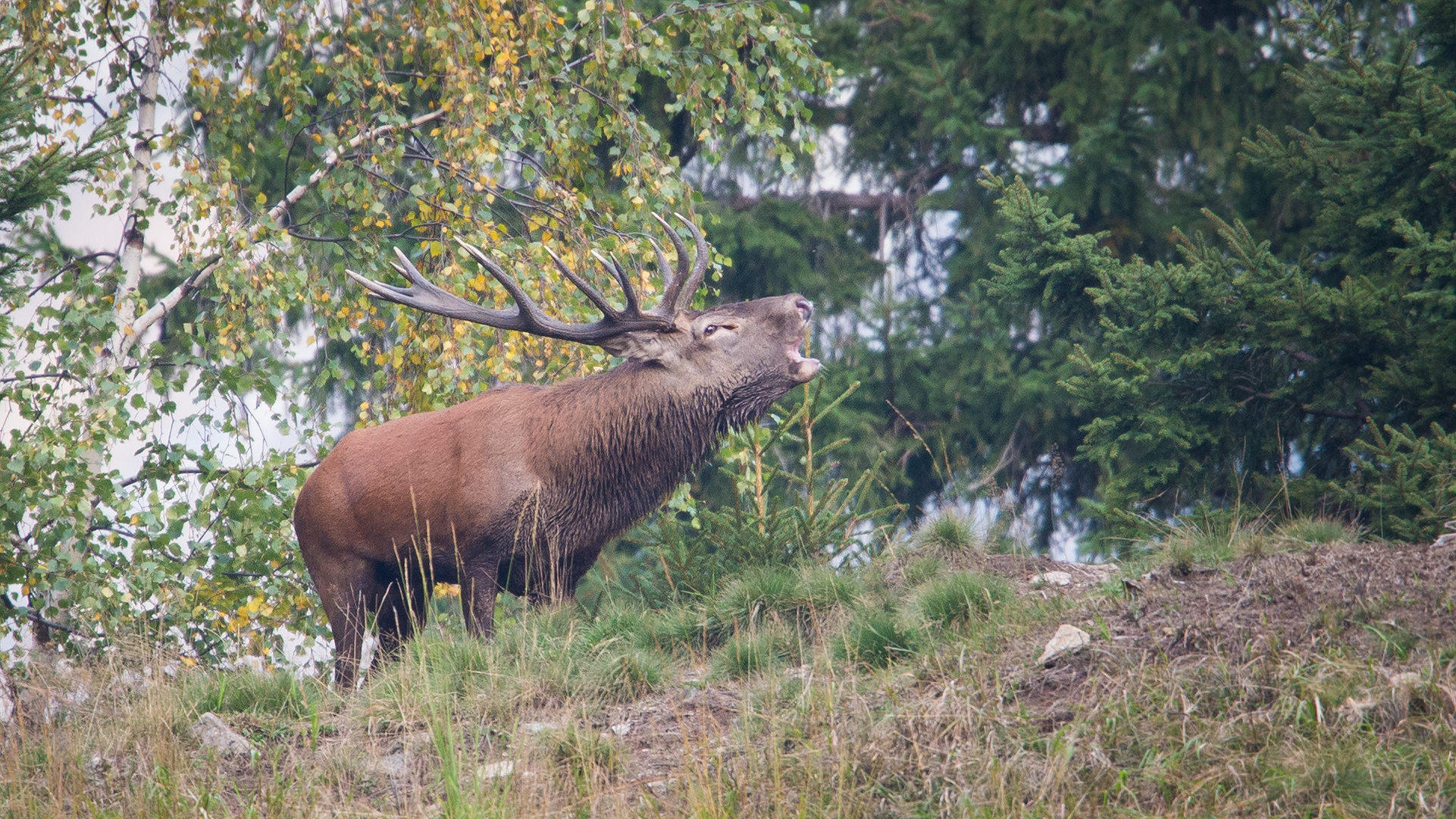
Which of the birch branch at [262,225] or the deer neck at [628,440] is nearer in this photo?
the deer neck at [628,440]

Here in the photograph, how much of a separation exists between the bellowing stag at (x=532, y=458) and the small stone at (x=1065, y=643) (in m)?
2.10

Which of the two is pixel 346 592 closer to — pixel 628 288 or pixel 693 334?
pixel 628 288

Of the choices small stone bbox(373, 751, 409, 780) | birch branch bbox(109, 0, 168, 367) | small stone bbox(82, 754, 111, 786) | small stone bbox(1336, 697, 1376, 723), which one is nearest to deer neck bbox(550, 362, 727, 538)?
small stone bbox(373, 751, 409, 780)

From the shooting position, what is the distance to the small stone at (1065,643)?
4.07 m

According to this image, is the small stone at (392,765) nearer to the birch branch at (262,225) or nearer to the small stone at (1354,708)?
the small stone at (1354,708)

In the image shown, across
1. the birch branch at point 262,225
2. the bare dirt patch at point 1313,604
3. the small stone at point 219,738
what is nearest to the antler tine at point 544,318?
the birch branch at point 262,225

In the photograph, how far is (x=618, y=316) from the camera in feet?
19.5

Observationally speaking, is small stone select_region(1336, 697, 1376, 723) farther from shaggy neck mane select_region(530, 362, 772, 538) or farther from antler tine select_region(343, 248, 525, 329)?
antler tine select_region(343, 248, 525, 329)

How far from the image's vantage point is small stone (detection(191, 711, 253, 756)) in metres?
4.28

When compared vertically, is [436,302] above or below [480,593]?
above

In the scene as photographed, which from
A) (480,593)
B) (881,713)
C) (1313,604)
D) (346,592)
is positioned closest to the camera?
(881,713)

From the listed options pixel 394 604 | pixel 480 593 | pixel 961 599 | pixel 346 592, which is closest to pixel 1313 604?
pixel 961 599

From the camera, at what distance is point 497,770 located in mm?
3881

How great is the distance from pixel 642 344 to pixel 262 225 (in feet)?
8.87
